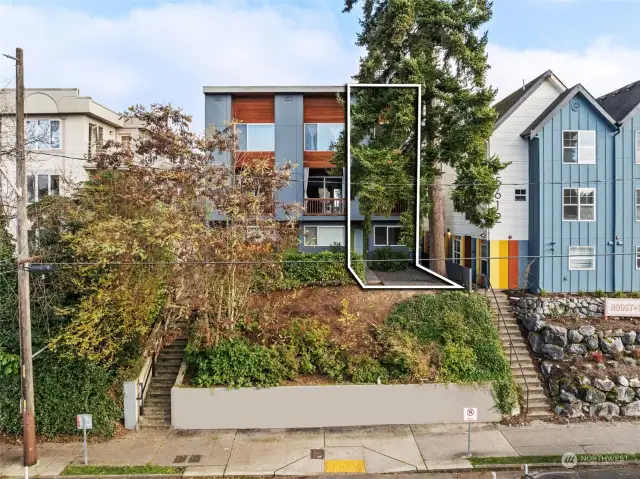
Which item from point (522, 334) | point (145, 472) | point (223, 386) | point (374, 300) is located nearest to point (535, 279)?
point (522, 334)

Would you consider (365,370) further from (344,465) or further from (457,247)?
(457,247)

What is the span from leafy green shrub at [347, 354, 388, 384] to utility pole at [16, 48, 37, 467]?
27.8 feet

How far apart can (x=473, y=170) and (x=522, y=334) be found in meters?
6.14

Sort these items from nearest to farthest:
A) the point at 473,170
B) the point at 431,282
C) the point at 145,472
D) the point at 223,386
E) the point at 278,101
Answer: the point at 431,282 → the point at 145,472 → the point at 223,386 → the point at 473,170 → the point at 278,101

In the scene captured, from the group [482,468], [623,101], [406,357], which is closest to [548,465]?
[482,468]

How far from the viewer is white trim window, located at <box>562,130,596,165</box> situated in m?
17.0

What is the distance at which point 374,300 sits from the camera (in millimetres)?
15211

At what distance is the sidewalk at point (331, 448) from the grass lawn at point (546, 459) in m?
0.22

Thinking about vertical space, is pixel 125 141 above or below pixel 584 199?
above

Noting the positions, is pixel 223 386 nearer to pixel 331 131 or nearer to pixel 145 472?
pixel 145 472

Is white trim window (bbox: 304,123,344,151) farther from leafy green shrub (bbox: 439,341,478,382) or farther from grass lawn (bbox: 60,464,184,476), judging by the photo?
grass lawn (bbox: 60,464,184,476)

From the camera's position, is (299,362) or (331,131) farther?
(331,131)

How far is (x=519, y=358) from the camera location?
14.5m

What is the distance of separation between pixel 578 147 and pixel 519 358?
8.77m
